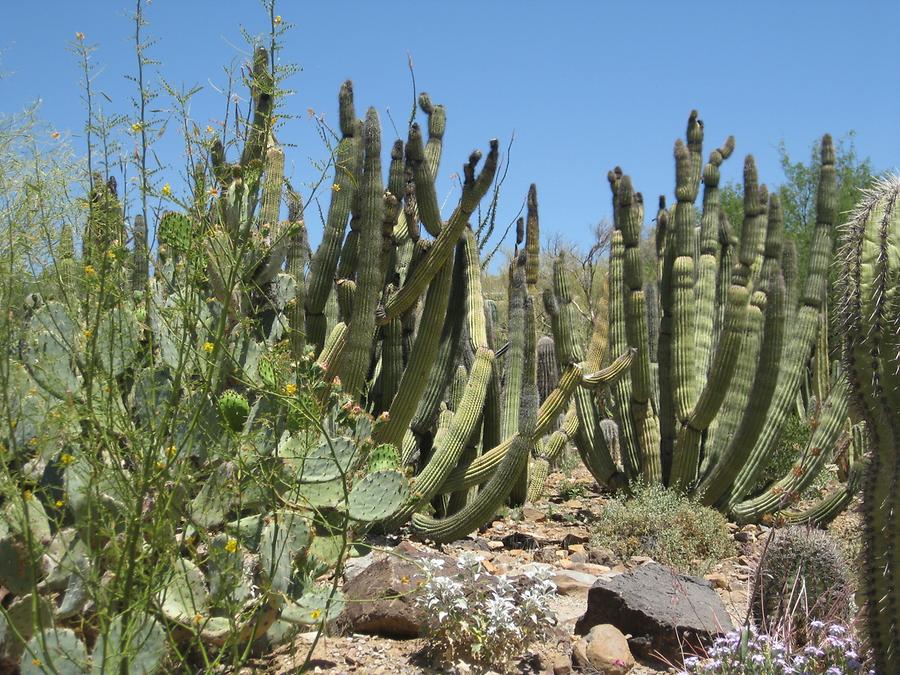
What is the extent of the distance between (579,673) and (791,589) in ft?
4.63

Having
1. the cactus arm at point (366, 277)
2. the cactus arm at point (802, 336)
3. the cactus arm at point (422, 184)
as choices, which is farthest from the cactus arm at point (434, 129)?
the cactus arm at point (802, 336)

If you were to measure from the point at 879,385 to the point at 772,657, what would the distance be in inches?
50.7

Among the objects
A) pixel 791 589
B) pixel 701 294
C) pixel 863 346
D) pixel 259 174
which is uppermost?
pixel 701 294

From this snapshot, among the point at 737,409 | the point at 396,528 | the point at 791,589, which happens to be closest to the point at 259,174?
the point at 791,589

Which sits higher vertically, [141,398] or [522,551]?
[141,398]

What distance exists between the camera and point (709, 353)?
31.6ft

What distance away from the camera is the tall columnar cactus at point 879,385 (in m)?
3.68

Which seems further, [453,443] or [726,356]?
[726,356]

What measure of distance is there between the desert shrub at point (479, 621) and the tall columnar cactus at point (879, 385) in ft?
5.01

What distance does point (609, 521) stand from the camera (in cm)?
768

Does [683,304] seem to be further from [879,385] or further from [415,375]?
[879,385]

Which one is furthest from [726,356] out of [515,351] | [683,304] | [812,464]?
[515,351]

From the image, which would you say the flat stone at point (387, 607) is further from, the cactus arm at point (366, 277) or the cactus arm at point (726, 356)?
the cactus arm at point (726, 356)

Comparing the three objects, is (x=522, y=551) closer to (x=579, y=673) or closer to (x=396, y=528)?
(x=396, y=528)
